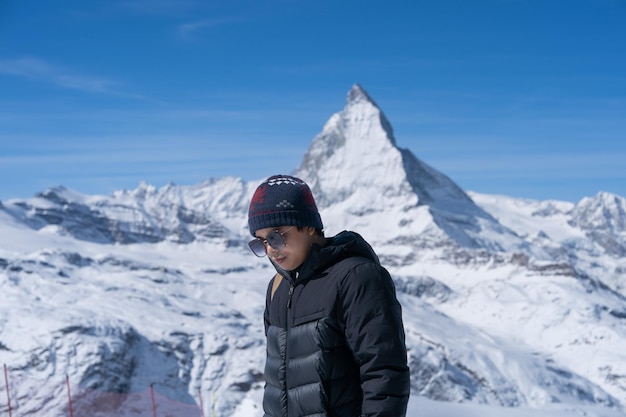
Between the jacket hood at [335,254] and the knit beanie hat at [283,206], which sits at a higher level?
the knit beanie hat at [283,206]

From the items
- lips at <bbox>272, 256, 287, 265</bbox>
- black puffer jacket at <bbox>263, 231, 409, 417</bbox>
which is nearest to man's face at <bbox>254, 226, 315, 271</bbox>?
lips at <bbox>272, 256, 287, 265</bbox>

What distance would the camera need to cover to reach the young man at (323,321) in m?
5.16

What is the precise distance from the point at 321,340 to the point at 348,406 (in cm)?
49

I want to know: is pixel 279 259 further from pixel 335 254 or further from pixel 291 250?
pixel 335 254

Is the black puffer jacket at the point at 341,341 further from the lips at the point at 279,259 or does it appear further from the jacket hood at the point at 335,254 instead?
the lips at the point at 279,259

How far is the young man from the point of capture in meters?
5.16

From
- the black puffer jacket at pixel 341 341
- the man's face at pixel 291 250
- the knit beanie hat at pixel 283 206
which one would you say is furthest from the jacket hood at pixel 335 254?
the knit beanie hat at pixel 283 206

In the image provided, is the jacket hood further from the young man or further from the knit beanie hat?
the knit beanie hat

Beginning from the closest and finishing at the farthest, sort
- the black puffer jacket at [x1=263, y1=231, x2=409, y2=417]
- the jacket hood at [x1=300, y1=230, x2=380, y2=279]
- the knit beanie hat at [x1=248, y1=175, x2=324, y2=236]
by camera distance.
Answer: the black puffer jacket at [x1=263, y1=231, x2=409, y2=417] → the jacket hood at [x1=300, y1=230, x2=380, y2=279] → the knit beanie hat at [x1=248, y1=175, x2=324, y2=236]

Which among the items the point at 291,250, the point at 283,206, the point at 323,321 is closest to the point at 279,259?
the point at 291,250

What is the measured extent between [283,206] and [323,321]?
0.98m

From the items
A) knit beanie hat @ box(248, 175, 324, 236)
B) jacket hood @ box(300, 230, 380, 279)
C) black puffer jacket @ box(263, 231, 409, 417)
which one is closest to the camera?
black puffer jacket @ box(263, 231, 409, 417)

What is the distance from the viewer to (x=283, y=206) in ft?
19.2

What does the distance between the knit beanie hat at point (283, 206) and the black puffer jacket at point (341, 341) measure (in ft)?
0.89
